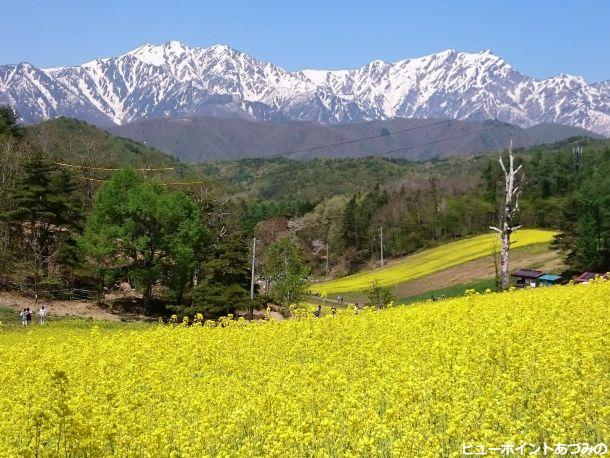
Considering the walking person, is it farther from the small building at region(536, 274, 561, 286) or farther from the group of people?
the small building at region(536, 274, 561, 286)

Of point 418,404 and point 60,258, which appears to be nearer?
point 418,404

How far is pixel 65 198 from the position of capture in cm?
5684

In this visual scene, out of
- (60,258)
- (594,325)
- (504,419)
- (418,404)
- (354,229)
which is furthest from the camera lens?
(354,229)

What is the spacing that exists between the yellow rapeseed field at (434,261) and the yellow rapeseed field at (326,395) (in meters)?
74.7

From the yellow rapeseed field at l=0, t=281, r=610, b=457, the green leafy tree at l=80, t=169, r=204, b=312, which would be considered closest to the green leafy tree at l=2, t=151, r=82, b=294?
the green leafy tree at l=80, t=169, r=204, b=312

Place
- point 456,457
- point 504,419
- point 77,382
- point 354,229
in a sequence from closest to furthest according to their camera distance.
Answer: point 456,457 < point 504,419 < point 77,382 < point 354,229

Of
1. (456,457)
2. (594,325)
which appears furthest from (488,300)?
(456,457)

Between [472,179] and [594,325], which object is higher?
[472,179]

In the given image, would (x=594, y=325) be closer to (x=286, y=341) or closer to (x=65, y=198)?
(x=286, y=341)

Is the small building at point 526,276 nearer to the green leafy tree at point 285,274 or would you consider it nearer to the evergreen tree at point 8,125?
the green leafy tree at point 285,274

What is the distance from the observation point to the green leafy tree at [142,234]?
5356cm

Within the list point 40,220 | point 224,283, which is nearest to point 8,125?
point 40,220

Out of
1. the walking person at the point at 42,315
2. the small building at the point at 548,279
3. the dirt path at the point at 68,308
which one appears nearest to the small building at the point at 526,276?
the small building at the point at 548,279

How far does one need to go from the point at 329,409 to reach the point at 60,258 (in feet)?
163
